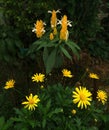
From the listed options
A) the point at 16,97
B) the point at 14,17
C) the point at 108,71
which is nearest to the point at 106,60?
the point at 108,71

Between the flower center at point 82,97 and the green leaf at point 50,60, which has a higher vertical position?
the green leaf at point 50,60

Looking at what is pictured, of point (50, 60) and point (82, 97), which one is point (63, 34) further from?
point (82, 97)

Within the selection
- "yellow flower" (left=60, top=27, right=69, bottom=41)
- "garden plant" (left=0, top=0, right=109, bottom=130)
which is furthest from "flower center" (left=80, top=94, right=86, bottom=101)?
"yellow flower" (left=60, top=27, right=69, bottom=41)

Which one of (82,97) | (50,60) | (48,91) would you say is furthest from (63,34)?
(82,97)

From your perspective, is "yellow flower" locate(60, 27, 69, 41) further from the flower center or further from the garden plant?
the flower center

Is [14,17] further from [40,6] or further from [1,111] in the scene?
[1,111]

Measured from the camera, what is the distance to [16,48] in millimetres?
4270

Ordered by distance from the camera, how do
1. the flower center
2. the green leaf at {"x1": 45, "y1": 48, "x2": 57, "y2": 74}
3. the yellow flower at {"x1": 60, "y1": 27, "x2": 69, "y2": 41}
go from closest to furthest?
the flower center
the yellow flower at {"x1": 60, "y1": 27, "x2": 69, "y2": 41}
the green leaf at {"x1": 45, "y1": 48, "x2": 57, "y2": 74}

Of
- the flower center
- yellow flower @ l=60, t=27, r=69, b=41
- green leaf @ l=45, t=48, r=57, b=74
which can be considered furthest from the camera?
green leaf @ l=45, t=48, r=57, b=74

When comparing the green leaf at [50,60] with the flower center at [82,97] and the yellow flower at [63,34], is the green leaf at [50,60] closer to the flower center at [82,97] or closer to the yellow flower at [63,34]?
the yellow flower at [63,34]

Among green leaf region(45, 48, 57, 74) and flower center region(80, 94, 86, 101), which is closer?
flower center region(80, 94, 86, 101)

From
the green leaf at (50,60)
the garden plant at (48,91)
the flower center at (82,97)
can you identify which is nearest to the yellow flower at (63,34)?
the garden plant at (48,91)

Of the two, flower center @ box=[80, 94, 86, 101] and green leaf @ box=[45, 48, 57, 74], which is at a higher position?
green leaf @ box=[45, 48, 57, 74]

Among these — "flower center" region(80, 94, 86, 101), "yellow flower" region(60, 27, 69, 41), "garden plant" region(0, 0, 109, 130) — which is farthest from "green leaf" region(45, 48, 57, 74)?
"flower center" region(80, 94, 86, 101)
